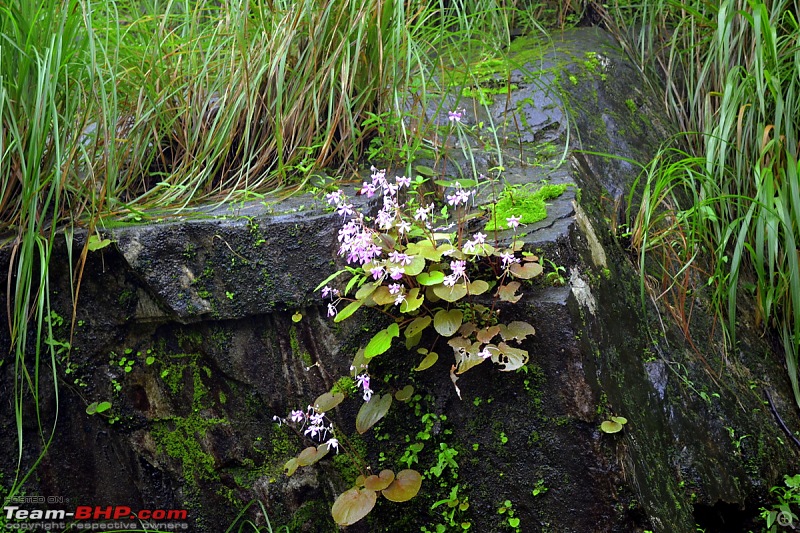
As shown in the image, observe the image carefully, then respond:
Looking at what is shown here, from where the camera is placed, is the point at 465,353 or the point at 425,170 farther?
the point at 425,170

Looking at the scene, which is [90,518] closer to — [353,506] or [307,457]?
[307,457]

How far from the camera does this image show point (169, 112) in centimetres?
225

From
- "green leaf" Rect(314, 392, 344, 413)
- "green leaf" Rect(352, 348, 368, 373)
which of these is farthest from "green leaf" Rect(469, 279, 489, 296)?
"green leaf" Rect(314, 392, 344, 413)

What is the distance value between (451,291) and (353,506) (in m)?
0.56

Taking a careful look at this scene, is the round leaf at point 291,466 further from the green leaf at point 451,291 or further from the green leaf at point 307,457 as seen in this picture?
the green leaf at point 451,291

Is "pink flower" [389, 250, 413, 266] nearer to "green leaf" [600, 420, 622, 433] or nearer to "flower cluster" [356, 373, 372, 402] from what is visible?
"flower cluster" [356, 373, 372, 402]

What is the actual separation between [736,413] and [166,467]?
5.47 ft

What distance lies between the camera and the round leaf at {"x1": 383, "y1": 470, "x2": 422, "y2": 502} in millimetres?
1615

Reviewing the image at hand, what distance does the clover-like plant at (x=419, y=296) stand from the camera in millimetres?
1566

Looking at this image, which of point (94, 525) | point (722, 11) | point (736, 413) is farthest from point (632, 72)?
point (94, 525)

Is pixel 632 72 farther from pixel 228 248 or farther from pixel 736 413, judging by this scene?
pixel 228 248

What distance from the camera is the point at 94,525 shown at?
201 centimetres

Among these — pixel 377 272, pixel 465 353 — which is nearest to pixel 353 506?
pixel 465 353

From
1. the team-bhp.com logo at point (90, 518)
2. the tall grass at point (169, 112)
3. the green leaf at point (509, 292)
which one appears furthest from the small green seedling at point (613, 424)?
the team-bhp.com logo at point (90, 518)
